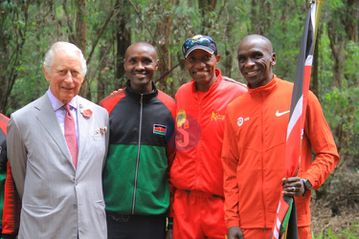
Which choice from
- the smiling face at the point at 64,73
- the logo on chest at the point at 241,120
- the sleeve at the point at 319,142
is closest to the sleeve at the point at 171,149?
the logo on chest at the point at 241,120

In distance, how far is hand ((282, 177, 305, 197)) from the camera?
13.4 feet

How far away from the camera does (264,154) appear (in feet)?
14.5

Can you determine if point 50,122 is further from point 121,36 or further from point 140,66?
point 121,36

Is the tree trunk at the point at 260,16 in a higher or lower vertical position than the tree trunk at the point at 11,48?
higher

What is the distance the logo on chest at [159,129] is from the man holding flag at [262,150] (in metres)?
0.68

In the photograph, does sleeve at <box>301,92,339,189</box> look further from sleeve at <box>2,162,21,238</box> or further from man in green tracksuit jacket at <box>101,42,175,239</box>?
sleeve at <box>2,162,21,238</box>

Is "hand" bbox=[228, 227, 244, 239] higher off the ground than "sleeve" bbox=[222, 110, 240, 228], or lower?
lower

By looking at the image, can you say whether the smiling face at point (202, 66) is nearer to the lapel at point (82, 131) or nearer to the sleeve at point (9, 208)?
the lapel at point (82, 131)

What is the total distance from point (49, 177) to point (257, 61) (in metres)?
1.78

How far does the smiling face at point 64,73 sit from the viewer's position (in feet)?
14.6

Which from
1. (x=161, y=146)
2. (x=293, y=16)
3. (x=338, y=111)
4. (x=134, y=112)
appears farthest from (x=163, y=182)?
(x=293, y=16)

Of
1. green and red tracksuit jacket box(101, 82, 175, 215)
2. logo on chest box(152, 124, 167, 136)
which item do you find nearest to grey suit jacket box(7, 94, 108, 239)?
green and red tracksuit jacket box(101, 82, 175, 215)

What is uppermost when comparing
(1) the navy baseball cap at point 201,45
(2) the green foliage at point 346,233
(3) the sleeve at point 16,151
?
(1) the navy baseball cap at point 201,45

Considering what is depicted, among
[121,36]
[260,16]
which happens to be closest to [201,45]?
[121,36]
